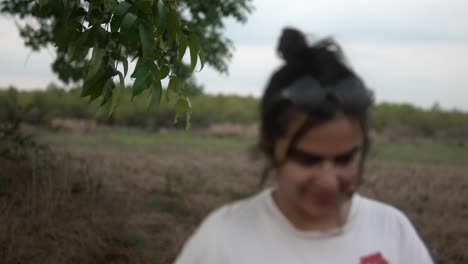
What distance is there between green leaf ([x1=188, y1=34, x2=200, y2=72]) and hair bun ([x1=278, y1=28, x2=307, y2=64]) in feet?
3.67

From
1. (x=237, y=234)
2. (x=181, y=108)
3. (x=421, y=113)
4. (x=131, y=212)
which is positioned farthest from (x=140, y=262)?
(x=421, y=113)

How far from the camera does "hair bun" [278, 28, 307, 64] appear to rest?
48.3 inches

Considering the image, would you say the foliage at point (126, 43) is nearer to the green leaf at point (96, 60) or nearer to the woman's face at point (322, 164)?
the green leaf at point (96, 60)

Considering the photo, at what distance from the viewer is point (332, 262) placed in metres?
1.20

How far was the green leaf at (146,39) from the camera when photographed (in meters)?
2.15

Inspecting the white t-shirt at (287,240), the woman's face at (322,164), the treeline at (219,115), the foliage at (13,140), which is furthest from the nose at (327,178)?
the treeline at (219,115)

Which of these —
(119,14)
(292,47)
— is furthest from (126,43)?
(292,47)

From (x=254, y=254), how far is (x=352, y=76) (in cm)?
45

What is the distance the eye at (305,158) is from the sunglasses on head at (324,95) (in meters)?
0.10

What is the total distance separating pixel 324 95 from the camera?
1179mm

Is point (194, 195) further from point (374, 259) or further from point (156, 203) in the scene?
point (374, 259)

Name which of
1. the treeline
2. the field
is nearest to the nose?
the field

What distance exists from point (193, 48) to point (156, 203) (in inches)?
170

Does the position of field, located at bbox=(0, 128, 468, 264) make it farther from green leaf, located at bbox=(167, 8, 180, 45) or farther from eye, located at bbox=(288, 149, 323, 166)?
green leaf, located at bbox=(167, 8, 180, 45)
